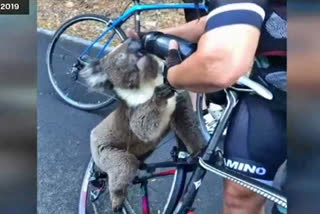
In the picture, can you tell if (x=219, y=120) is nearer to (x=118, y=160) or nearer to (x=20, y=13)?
(x=118, y=160)

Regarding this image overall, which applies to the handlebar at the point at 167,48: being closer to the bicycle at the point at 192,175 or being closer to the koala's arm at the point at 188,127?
the bicycle at the point at 192,175

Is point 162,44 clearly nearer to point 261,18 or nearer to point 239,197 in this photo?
point 261,18

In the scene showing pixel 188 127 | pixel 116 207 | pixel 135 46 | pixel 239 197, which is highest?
pixel 135 46

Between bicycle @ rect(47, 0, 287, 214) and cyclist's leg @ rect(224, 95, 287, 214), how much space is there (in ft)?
0.07

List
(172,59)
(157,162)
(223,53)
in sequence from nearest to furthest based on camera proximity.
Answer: (223,53) → (172,59) → (157,162)

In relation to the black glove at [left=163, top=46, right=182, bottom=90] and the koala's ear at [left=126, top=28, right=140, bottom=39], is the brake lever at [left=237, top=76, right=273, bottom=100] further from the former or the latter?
the koala's ear at [left=126, top=28, right=140, bottom=39]

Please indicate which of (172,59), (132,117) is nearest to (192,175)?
(132,117)

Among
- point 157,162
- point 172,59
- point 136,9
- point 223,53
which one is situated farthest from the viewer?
point 157,162

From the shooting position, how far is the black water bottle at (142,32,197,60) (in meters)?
1.37

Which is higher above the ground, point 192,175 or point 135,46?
point 135,46

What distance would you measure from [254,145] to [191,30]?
301 mm

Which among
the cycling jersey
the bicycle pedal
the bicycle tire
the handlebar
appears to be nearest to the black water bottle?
the handlebar

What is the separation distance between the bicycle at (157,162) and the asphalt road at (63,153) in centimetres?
2

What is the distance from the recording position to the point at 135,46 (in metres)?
1.51
